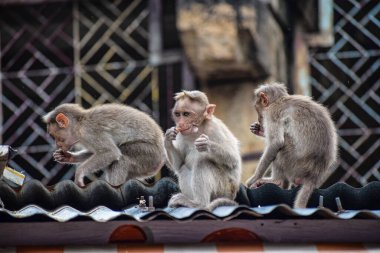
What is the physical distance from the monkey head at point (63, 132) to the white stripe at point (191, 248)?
3472 millimetres

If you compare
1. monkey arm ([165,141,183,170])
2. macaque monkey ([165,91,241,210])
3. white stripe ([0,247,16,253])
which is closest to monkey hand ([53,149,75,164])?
macaque monkey ([165,91,241,210])

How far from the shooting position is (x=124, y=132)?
11.4 m

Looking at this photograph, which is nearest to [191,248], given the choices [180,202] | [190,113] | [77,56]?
[180,202]

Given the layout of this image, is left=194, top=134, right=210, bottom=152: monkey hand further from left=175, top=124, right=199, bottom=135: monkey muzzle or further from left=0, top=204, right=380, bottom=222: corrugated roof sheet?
left=0, top=204, right=380, bottom=222: corrugated roof sheet

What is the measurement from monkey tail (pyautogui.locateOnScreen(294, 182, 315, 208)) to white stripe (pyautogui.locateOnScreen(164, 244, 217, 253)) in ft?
5.36

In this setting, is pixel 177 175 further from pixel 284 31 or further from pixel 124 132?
pixel 284 31

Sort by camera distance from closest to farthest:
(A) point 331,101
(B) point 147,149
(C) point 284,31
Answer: (B) point 147,149 < (A) point 331,101 < (C) point 284,31

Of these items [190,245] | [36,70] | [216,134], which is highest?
[36,70]

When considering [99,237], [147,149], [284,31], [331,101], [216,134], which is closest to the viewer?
[99,237]


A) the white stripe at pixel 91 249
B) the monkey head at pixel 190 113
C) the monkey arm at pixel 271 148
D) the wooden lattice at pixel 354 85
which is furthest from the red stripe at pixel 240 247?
the wooden lattice at pixel 354 85

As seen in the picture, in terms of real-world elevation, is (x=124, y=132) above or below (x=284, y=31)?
below

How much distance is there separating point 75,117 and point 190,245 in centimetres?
356

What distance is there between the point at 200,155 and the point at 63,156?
1.85m

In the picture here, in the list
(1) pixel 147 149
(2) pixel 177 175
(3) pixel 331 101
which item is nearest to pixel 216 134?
(2) pixel 177 175
